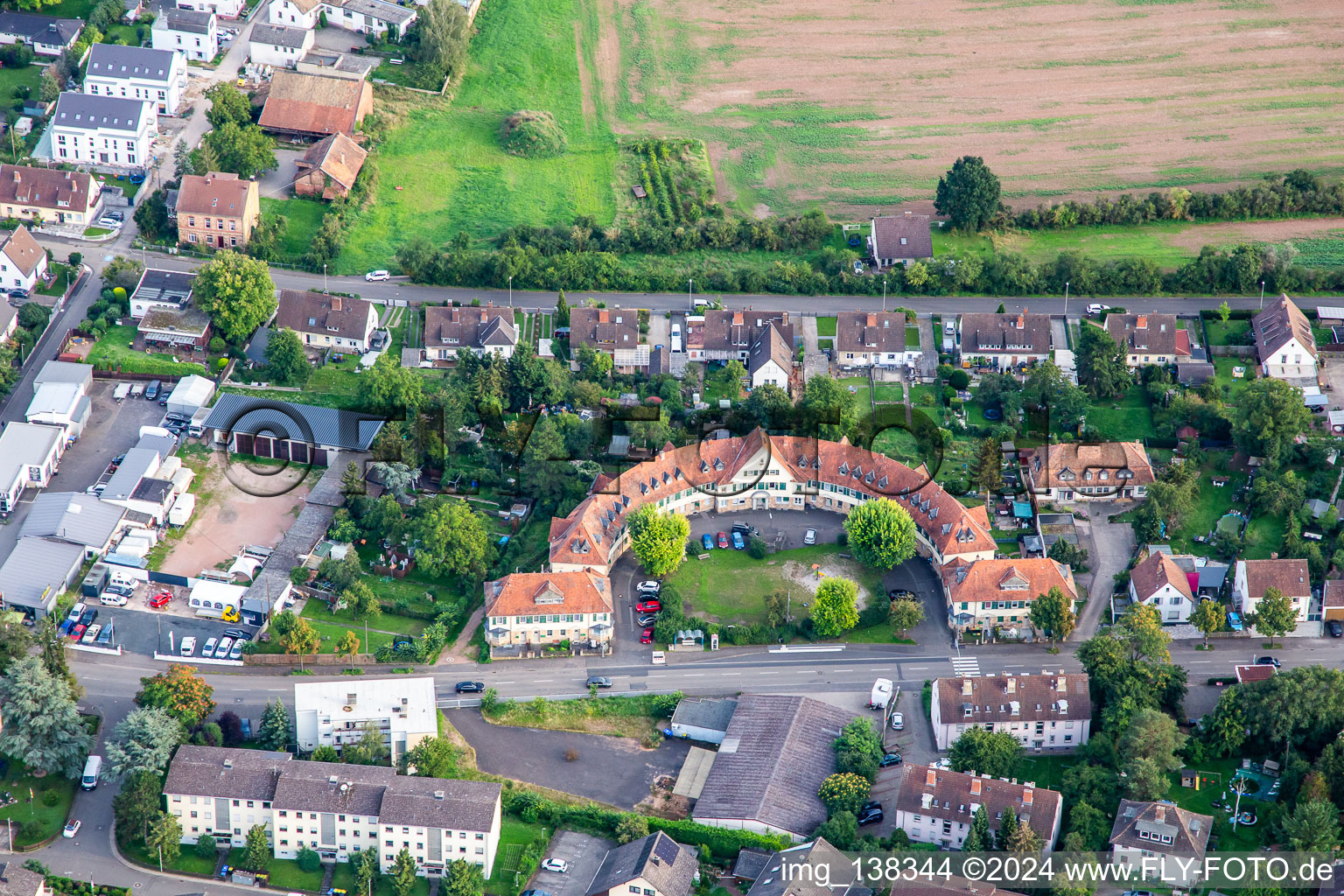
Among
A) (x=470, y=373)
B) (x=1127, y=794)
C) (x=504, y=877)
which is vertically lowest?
(x=504, y=877)

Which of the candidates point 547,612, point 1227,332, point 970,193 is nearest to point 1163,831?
point 547,612

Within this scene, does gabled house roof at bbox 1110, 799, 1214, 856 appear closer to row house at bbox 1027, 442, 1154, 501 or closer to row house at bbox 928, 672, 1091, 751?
row house at bbox 928, 672, 1091, 751

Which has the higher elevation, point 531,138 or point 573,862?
point 531,138

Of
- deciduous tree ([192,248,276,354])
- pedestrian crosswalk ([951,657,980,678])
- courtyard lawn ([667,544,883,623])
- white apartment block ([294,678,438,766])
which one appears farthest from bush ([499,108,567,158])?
white apartment block ([294,678,438,766])

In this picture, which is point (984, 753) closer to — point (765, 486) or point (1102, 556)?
point (1102, 556)

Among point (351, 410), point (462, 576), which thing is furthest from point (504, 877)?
point (351, 410)

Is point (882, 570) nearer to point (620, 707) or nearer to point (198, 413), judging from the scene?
point (620, 707)
